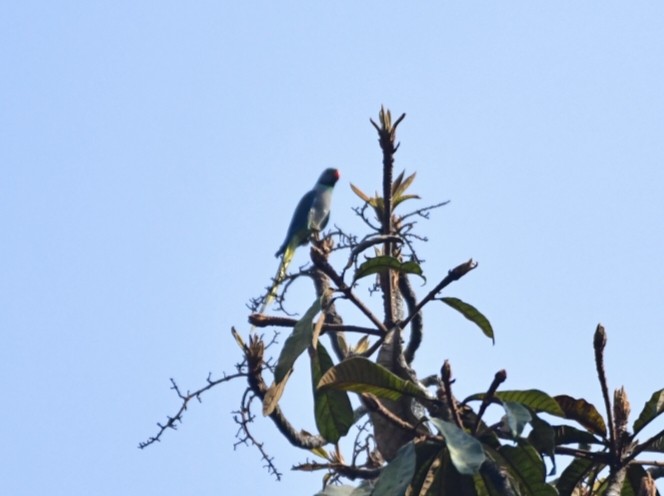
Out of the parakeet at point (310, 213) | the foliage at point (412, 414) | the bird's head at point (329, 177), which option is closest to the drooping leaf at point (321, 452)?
the foliage at point (412, 414)

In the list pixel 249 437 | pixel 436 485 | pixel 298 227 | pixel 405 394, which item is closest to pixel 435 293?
pixel 405 394

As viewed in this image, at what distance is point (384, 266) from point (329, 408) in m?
0.43

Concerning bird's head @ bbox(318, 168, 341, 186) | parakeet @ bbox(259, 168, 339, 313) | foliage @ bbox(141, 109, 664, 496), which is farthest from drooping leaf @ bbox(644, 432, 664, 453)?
bird's head @ bbox(318, 168, 341, 186)

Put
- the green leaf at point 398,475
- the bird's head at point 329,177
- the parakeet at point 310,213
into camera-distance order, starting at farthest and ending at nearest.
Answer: the bird's head at point 329,177 → the parakeet at point 310,213 → the green leaf at point 398,475

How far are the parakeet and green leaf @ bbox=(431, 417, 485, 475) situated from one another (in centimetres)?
452

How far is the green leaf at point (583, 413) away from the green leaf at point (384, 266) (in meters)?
0.53

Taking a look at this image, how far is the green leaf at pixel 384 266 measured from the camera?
314cm

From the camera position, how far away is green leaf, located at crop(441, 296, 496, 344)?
320cm

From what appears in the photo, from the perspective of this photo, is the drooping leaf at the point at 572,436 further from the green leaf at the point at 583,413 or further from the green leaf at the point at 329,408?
the green leaf at the point at 329,408

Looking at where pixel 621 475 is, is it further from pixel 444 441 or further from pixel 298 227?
pixel 298 227

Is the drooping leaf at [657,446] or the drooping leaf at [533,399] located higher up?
the drooping leaf at [533,399]

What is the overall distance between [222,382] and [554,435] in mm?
982

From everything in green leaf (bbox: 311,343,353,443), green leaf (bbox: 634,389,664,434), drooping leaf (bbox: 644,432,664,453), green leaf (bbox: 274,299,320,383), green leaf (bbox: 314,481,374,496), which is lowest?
→ drooping leaf (bbox: 644,432,664,453)

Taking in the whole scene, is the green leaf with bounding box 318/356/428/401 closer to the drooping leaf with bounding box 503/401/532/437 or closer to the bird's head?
the drooping leaf with bounding box 503/401/532/437
